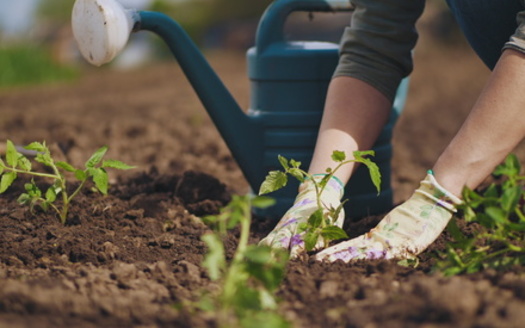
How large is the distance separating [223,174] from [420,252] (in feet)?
4.81

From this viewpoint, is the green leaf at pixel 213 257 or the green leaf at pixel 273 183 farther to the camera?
the green leaf at pixel 273 183

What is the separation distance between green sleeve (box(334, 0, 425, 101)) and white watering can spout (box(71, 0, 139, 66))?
2.04 ft

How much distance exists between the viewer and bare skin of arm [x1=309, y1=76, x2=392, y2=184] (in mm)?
1924

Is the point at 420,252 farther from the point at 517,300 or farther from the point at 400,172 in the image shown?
the point at 400,172

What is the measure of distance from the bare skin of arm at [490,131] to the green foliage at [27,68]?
6.66 meters

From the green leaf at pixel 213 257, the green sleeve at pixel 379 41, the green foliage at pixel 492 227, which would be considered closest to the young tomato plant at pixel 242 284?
the green leaf at pixel 213 257

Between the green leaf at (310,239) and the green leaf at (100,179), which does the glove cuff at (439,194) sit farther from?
the green leaf at (100,179)

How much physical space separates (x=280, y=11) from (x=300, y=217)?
2.47ft

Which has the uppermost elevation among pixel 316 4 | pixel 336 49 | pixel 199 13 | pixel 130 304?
pixel 316 4

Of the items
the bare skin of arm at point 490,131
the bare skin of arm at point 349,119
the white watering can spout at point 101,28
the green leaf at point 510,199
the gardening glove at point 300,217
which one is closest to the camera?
the green leaf at point 510,199

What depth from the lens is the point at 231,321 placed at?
3.74 ft

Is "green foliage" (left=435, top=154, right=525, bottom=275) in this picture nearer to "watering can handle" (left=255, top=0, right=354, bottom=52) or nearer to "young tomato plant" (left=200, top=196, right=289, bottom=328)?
"young tomato plant" (left=200, top=196, right=289, bottom=328)

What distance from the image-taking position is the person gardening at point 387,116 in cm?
156

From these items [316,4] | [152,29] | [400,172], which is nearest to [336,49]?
[316,4]
